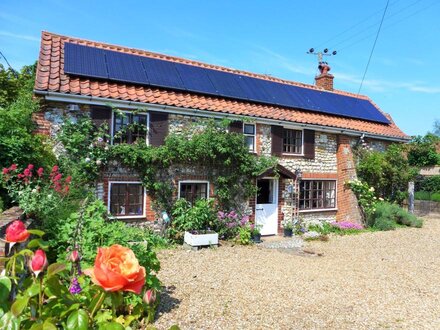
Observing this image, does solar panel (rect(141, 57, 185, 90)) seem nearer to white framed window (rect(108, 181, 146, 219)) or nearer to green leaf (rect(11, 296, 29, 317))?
white framed window (rect(108, 181, 146, 219))

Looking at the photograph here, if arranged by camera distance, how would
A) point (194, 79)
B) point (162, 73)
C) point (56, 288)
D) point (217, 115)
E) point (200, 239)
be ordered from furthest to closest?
point (194, 79), point (162, 73), point (217, 115), point (200, 239), point (56, 288)

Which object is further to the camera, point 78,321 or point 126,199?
point 126,199

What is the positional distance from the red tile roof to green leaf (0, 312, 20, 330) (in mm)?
8531

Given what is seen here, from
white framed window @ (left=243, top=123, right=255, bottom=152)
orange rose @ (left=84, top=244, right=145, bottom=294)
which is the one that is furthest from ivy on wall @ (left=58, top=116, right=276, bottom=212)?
orange rose @ (left=84, top=244, right=145, bottom=294)

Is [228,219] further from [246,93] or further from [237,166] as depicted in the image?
[246,93]

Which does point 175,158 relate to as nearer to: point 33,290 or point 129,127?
point 129,127

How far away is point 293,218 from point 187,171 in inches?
191

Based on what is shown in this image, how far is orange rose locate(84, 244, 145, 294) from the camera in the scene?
137cm

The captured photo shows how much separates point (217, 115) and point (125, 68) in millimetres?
3415

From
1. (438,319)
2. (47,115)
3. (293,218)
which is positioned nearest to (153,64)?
(47,115)

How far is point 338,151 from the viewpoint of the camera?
14508 millimetres

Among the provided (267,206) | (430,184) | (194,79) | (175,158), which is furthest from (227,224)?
(430,184)

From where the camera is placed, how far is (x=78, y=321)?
1.38m

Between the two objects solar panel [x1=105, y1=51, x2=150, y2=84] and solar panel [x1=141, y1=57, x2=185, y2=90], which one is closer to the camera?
solar panel [x1=105, y1=51, x2=150, y2=84]
